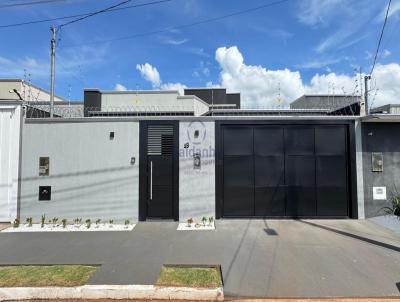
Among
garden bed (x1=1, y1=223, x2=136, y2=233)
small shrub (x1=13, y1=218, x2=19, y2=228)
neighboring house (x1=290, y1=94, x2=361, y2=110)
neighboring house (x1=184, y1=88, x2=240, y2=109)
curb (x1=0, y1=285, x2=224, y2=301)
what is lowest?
curb (x1=0, y1=285, x2=224, y2=301)

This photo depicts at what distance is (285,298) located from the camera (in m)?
4.90

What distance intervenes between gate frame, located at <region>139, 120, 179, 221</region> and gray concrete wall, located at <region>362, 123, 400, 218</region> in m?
6.42

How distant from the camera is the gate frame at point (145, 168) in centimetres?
1014

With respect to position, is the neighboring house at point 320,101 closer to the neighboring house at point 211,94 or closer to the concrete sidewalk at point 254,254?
the neighboring house at point 211,94

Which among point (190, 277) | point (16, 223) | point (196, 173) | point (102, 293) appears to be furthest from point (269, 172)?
point (16, 223)

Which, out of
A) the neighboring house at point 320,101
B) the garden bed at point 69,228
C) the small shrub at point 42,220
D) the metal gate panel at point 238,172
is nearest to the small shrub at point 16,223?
the garden bed at point 69,228

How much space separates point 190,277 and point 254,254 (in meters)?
1.97

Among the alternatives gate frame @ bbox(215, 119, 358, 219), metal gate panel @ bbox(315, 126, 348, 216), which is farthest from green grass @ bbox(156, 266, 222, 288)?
metal gate panel @ bbox(315, 126, 348, 216)

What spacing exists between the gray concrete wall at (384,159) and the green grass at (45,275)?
8998 millimetres

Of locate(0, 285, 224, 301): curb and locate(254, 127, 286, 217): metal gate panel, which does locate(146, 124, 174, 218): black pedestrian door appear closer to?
locate(254, 127, 286, 217): metal gate panel

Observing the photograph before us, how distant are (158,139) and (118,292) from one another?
19.6 ft

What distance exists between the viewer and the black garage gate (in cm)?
1030

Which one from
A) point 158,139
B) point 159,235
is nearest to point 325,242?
point 159,235

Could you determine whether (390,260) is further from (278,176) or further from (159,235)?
(159,235)
